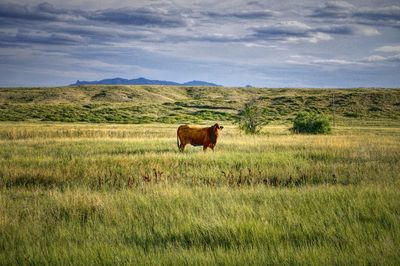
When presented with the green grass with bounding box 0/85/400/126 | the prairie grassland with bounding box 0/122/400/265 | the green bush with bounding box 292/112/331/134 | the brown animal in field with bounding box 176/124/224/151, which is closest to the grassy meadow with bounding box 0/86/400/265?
the prairie grassland with bounding box 0/122/400/265

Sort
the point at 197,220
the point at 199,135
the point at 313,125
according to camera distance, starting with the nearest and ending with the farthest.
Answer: the point at 197,220
the point at 199,135
the point at 313,125

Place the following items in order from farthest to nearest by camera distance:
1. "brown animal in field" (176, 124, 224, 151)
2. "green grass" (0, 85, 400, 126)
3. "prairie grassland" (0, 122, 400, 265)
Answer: "green grass" (0, 85, 400, 126)
"brown animal in field" (176, 124, 224, 151)
"prairie grassland" (0, 122, 400, 265)

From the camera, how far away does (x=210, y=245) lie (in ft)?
18.3

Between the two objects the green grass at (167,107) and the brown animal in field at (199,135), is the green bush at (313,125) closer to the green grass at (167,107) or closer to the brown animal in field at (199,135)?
the green grass at (167,107)

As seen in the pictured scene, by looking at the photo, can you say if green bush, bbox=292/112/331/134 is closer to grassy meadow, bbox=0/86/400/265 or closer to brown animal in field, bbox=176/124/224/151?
brown animal in field, bbox=176/124/224/151

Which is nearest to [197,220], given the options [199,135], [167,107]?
[199,135]

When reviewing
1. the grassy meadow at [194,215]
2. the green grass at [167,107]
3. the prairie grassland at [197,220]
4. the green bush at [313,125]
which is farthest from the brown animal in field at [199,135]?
Result: the green grass at [167,107]

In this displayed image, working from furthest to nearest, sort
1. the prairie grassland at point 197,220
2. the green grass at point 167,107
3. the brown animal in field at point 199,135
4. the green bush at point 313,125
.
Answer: the green grass at point 167,107
the green bush at point 313,125
the brown animal in field at point 199,135
the prairie grassland at point 197,220

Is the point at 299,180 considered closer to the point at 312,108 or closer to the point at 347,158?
the point at 347,158

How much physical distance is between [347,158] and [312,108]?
8283 cm

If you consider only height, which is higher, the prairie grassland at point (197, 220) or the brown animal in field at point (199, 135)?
the brown animal in field at point (199, 135)

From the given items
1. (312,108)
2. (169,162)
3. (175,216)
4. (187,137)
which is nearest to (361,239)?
(175,216)

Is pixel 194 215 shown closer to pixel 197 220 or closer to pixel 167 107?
pixel 197 220

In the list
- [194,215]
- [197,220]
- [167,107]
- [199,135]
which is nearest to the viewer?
[197,220]
